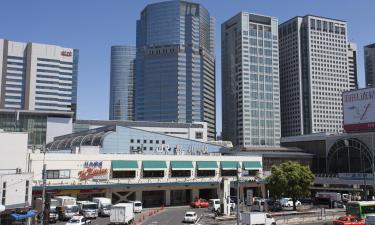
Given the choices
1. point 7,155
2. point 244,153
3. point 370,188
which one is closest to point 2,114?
point 244,153

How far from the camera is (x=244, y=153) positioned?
11319cm

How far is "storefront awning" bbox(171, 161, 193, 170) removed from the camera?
288 feet

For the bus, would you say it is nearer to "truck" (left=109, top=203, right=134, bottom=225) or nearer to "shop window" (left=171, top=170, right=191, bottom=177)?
"truck" (left=109, top=203, right=134, bottom=225)

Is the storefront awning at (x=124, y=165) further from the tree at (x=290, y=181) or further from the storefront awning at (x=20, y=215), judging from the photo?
the storefront awning at (x=20, y=215)

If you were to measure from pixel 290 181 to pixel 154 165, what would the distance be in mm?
27029

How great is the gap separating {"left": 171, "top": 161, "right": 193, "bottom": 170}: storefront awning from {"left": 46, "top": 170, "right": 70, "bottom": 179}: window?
868 inches

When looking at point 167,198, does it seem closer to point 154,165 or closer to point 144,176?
point 144,176

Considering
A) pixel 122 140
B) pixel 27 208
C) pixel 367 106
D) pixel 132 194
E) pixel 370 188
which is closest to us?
pixel 27 208

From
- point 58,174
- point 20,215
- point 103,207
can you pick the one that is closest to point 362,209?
Result: point 103,207

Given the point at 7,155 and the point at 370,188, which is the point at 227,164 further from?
the point at 7,155

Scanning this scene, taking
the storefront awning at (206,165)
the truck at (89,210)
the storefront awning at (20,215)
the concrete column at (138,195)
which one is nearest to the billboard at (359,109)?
the storefront awning at (206,165)

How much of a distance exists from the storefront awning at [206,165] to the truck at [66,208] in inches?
1348

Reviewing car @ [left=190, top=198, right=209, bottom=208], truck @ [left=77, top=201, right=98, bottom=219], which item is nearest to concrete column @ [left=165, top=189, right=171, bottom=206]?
car @ [left=190, top=198, right=209, bottom=208]

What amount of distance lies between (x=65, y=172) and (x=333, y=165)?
71653 mm
